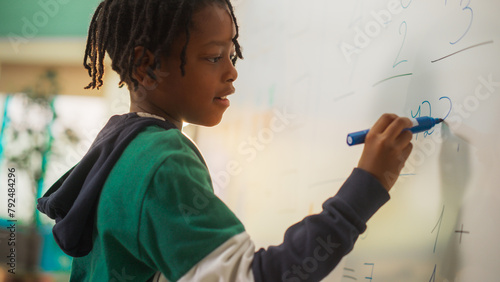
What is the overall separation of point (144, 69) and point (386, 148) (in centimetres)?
34

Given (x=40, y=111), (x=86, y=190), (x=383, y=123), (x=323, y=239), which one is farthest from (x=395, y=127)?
(x=40, y=111)

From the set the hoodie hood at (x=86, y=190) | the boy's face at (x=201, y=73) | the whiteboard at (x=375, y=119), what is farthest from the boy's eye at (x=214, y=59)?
the whiteboard at (x=375, y=119)

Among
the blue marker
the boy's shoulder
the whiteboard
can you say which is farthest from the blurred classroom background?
the blue marker

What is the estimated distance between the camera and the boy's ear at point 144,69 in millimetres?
576

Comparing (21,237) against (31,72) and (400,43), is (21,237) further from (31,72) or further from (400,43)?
(400,43)

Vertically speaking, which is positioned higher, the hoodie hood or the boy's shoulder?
the boy's shoulder

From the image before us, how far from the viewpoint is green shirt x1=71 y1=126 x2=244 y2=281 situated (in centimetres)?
43

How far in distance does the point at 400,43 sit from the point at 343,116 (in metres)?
0.14

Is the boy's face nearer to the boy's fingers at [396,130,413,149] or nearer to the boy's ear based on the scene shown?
the boy's ear

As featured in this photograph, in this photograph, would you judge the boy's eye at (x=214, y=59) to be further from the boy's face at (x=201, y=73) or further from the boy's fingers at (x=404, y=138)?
the boy's fingers at (x=404, y=138)

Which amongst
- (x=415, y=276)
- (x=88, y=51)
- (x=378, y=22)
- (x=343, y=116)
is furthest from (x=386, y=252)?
(x=88, y=51)

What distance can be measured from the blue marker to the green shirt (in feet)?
0.53

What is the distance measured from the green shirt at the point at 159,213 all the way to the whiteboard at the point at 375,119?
27cm

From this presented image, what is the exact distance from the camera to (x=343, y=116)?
693mm
